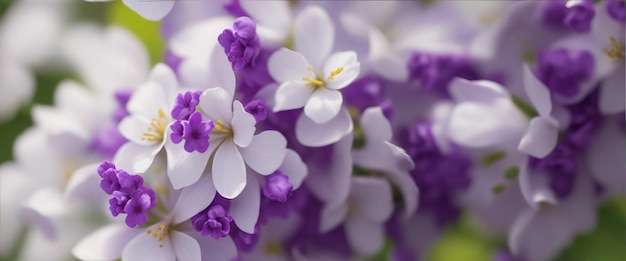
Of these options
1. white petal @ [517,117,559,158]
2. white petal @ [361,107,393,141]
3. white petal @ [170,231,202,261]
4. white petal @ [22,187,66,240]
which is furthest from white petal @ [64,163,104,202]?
white petal @ [517,117,559,158]

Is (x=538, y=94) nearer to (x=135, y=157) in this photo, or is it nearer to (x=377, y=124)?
(x=377, y=124)

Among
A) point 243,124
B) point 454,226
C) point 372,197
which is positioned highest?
point 243,124

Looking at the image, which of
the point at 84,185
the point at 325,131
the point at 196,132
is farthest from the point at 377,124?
the point at 84,185

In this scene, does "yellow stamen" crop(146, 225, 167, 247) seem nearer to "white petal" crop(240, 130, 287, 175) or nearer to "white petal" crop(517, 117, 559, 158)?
"white petal" crop(240, 130, 287, 175)

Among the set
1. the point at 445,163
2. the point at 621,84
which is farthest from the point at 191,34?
the point at 621,84

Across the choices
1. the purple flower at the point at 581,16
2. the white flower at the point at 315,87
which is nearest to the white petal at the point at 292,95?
the white flower at the point at 315,87

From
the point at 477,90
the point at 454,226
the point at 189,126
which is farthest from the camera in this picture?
the point at 454,226
